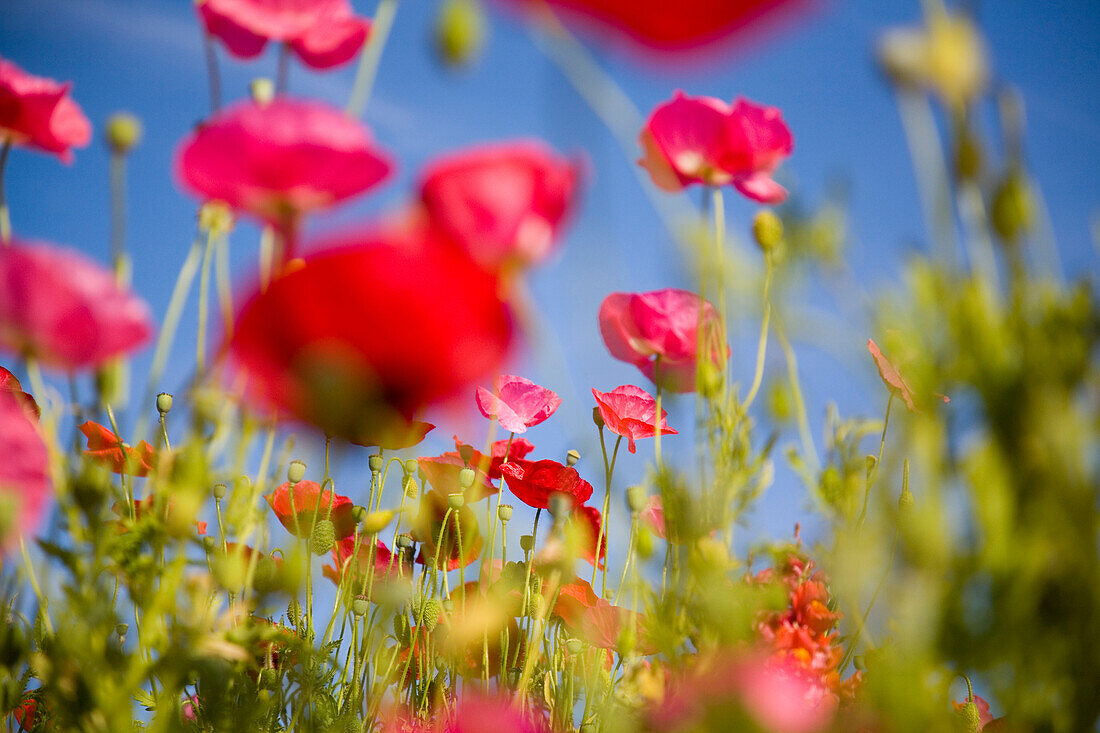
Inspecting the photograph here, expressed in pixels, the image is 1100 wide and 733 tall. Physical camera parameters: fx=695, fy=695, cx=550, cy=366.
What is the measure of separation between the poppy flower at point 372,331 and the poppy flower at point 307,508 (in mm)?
422

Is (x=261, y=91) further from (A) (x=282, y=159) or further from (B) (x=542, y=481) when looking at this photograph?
(B) (x=542, y=481)

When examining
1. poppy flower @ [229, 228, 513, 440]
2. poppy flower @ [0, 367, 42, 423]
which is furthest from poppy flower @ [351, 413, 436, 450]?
poppy flower @ [0, 367, 42, 423]

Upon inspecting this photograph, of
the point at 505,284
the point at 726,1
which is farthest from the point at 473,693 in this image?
the point at 726,1

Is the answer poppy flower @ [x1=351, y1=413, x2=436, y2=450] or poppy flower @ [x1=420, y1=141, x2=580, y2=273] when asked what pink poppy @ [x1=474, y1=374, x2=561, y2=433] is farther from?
poppy flower @ [x1=420, y1=141, x2=580, y2=273]

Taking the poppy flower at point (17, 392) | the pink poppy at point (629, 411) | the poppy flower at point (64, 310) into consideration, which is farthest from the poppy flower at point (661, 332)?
the poppy flower at point (17, 392)

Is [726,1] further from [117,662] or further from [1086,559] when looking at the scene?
[117,662]

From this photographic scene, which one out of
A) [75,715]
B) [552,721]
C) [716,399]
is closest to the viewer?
[75,715]

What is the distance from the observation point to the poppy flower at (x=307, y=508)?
765 millimetres

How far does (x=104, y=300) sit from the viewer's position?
0.41 meters

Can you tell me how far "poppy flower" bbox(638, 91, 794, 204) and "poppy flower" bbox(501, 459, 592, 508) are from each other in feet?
1.15

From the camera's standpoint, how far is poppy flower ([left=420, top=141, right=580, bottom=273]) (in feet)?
1.16

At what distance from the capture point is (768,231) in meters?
0.69

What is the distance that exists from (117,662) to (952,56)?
616mm

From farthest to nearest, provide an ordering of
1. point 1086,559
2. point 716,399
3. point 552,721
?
1. point 552,721
2. point 716,399
3. point 1086,559
